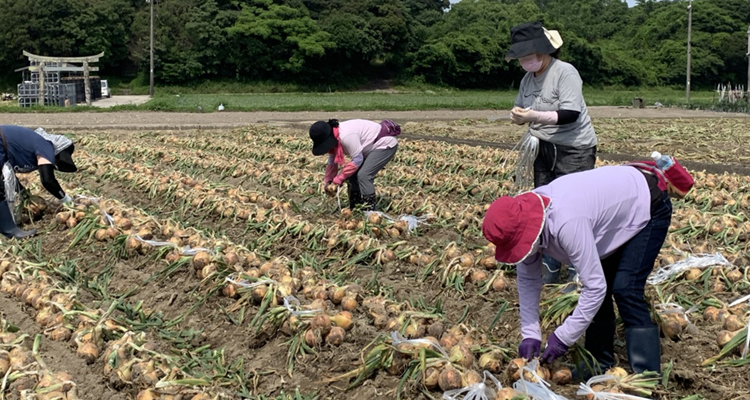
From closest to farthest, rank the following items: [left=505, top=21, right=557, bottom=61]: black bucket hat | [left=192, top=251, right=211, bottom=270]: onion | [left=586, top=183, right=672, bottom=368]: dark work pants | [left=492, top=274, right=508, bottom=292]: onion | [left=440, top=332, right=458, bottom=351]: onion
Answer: [left=586, top=183, right=672, bottom=368]: dark work pants < [left=440, top=332, right=458, bottom=351]: onion < [left=505, top=21, right=557, bottom=61]: black bucket hat < [left=492, top=274, right=508, bottom=292]: onion < [left=192, top=251, right=211, bottom=270]: onion

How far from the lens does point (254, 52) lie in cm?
4584

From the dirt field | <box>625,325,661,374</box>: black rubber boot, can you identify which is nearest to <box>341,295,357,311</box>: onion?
the dirt field

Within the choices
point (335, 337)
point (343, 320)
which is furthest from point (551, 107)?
point (335, 337)

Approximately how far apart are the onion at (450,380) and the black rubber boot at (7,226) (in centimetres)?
451

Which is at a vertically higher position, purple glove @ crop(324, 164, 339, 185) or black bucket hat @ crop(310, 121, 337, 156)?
black bucket hat @ crop(310, 121, 337, 156)

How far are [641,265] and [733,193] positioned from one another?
543cm

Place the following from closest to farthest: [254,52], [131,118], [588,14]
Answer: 1. [131,118]
2. [254,52]
3. [588,14]

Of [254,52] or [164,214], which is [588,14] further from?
[164,214]

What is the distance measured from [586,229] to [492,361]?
0.78m

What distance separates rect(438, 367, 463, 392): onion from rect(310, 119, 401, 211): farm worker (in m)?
3.23

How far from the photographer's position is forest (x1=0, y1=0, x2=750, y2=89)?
44.0m

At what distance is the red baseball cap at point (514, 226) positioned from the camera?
8.15 feet

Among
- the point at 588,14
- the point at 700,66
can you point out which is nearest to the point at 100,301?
the point at 700,66

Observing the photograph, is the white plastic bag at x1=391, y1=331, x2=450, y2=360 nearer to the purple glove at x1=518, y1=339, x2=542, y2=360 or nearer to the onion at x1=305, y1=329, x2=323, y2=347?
the purple glove at x1=518, y1=339, x2=542, y2=360
